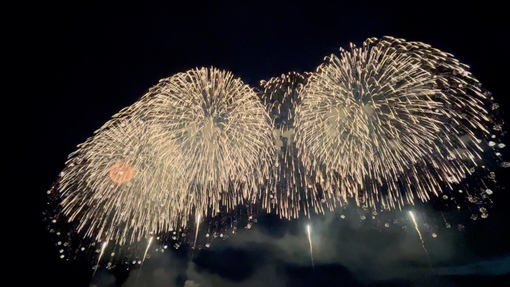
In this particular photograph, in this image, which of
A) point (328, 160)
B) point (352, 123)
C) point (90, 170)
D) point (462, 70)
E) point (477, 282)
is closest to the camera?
point (462, 70)

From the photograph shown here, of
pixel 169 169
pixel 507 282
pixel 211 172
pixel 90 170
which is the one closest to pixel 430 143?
pixel 211 172

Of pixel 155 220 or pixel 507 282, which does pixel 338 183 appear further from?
pixel 507 282

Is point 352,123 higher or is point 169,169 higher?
point 352,123

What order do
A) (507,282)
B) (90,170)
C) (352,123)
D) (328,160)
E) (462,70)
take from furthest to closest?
(507,282) < (90,170) < (328,160) < (352,123) < (462,70)

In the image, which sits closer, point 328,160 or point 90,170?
point 328,160

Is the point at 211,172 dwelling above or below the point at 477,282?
below

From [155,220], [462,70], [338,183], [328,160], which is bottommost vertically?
[155,220]

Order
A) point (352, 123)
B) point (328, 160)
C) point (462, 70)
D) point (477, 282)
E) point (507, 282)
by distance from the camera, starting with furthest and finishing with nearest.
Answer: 1. point (477, 282)
2. point (507, 282)
3. point (328, 160)
4. point (352, 123)
5. point (462, 70)

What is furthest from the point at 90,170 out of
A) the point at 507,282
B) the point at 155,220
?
the point at 507,282

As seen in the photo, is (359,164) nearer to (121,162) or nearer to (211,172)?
(211,172)
